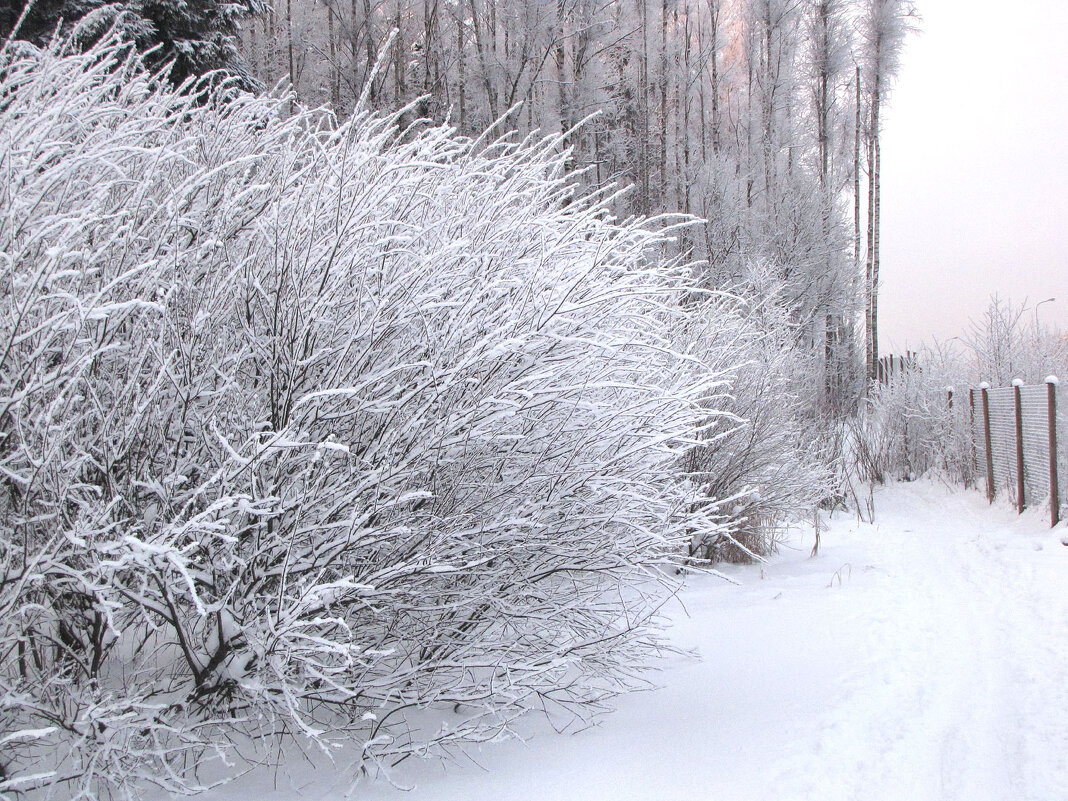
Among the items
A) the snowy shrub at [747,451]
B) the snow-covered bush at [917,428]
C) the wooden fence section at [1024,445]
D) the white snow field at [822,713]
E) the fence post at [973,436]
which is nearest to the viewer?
the white snow field at [822,713]

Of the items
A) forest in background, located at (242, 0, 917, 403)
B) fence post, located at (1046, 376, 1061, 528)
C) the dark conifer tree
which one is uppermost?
forest in background, located at (242, 0, 917, 403)

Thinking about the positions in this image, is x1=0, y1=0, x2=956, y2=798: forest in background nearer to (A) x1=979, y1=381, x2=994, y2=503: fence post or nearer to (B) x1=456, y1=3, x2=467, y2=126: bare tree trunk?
(A) x1=979, y1=381, x2=994, y2=503: fence post

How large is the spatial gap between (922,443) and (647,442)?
42.1 ft

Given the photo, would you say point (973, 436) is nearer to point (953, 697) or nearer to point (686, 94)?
point (953, 697)

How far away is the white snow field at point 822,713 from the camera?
2.86 metres

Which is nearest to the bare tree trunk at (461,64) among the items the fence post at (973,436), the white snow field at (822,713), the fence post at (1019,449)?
the fence post at (973,436)

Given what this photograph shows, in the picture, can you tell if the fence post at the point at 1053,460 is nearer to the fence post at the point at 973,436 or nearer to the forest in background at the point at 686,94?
the fence post at the point at 973,436

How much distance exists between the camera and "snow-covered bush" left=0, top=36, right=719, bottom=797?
2.34 metres

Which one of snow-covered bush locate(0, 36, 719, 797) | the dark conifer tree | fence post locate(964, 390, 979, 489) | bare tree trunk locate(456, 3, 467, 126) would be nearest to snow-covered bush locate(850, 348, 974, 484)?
fence post locate(964, 390, 979, 489)

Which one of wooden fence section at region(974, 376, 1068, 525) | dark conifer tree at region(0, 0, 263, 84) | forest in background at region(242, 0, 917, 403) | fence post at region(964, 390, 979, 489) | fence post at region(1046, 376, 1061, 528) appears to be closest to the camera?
fence post at region(1046, 376, 1061, 528)

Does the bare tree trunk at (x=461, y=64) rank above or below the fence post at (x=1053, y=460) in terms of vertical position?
above

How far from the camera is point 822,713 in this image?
11.7 ft

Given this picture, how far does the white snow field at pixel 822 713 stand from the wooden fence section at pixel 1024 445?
287 centimetres

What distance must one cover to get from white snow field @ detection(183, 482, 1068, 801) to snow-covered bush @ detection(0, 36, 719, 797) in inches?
12.5
